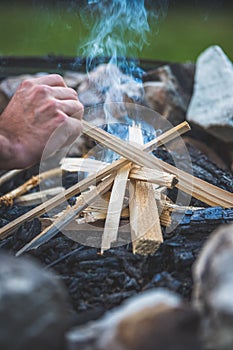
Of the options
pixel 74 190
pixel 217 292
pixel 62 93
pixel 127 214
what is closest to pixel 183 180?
pixel 127 214

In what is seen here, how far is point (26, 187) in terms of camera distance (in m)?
2.32

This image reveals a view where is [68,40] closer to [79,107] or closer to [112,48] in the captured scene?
[112,48]

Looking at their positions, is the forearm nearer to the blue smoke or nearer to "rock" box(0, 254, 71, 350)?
"rock" box(0, 254, 71, 350)

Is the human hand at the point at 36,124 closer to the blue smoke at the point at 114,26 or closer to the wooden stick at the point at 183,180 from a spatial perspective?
the wooden stick at the point at 183,180

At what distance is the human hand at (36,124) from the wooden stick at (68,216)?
217mm

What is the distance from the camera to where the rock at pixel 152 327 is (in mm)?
767

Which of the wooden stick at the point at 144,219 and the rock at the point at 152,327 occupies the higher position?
the rock at the point at 152,327

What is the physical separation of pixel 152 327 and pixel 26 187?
1630mm

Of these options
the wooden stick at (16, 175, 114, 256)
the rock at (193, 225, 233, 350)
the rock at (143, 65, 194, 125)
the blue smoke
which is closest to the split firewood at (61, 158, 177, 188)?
the wooden stick at (16, 175, 114, 256)

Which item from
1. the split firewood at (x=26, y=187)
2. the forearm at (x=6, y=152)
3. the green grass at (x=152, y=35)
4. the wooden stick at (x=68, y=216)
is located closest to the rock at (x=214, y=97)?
the split firewood at (x=26, y=187)

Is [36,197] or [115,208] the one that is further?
[36,197]

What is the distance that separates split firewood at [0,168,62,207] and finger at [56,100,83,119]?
629 mm

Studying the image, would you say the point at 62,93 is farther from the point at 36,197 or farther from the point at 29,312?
the point at 29,312

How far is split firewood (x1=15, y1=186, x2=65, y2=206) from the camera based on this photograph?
2.21 meters
